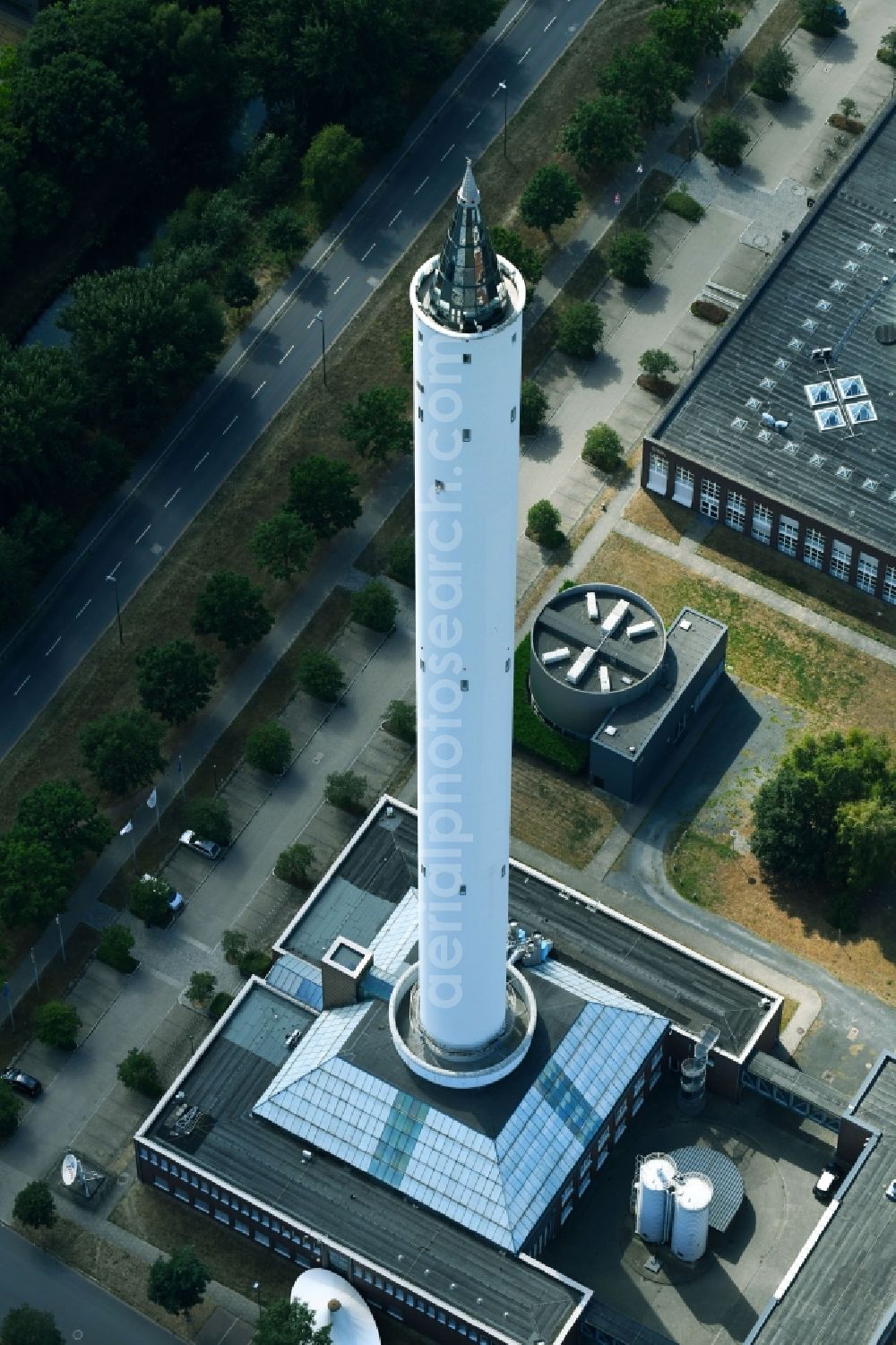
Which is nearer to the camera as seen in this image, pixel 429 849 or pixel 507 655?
pixel 507 655

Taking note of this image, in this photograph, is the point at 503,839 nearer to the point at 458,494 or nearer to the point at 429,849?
the point at 429,849

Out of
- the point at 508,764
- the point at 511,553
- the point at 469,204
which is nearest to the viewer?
the point at 469,204

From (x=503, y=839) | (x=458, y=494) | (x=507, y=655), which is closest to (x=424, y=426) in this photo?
(x=458, y=494)

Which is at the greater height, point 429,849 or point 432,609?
point 432,609

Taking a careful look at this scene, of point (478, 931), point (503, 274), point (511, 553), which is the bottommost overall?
point (478, 931)

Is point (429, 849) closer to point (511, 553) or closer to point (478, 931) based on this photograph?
point (478, 931)

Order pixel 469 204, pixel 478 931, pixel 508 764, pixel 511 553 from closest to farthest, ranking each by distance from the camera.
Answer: pixel 469 204 → pixel 511 553 → pixel 508 764 → pixel 478 931

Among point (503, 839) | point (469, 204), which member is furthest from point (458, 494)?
point (503, 839)
